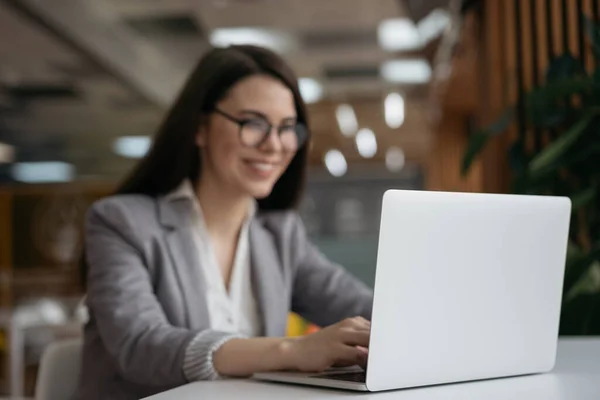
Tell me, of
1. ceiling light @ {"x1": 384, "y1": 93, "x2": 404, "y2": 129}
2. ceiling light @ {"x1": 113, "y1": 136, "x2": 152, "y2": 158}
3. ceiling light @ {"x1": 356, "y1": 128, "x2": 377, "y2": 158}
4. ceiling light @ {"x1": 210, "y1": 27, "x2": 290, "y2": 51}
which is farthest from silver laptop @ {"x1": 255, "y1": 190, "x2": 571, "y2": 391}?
ceiling light @ {"x1": 356, "y1": 128, "x2": 377, "y2": 158}

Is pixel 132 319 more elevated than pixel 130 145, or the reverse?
pixel 130 145

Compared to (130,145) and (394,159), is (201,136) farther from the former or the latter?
(394,159)

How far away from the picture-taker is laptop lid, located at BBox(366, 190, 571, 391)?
1.09m

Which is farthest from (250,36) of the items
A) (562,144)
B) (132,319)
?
(132,319)

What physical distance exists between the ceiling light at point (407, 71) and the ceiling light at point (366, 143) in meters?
3.01

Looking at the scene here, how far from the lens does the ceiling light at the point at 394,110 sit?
1100cm

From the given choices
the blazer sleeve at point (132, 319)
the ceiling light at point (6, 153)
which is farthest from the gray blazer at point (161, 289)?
the ceiling light at point (6, 153)

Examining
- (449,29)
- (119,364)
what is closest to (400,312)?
(119,364)

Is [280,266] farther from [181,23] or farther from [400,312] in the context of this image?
[181,23]

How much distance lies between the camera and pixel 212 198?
1.94 meters

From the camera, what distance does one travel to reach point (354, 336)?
4.10ft

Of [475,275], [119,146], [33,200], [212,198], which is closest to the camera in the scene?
[475,275]

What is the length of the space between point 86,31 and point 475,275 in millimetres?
6974

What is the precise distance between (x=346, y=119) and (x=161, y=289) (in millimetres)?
10695
